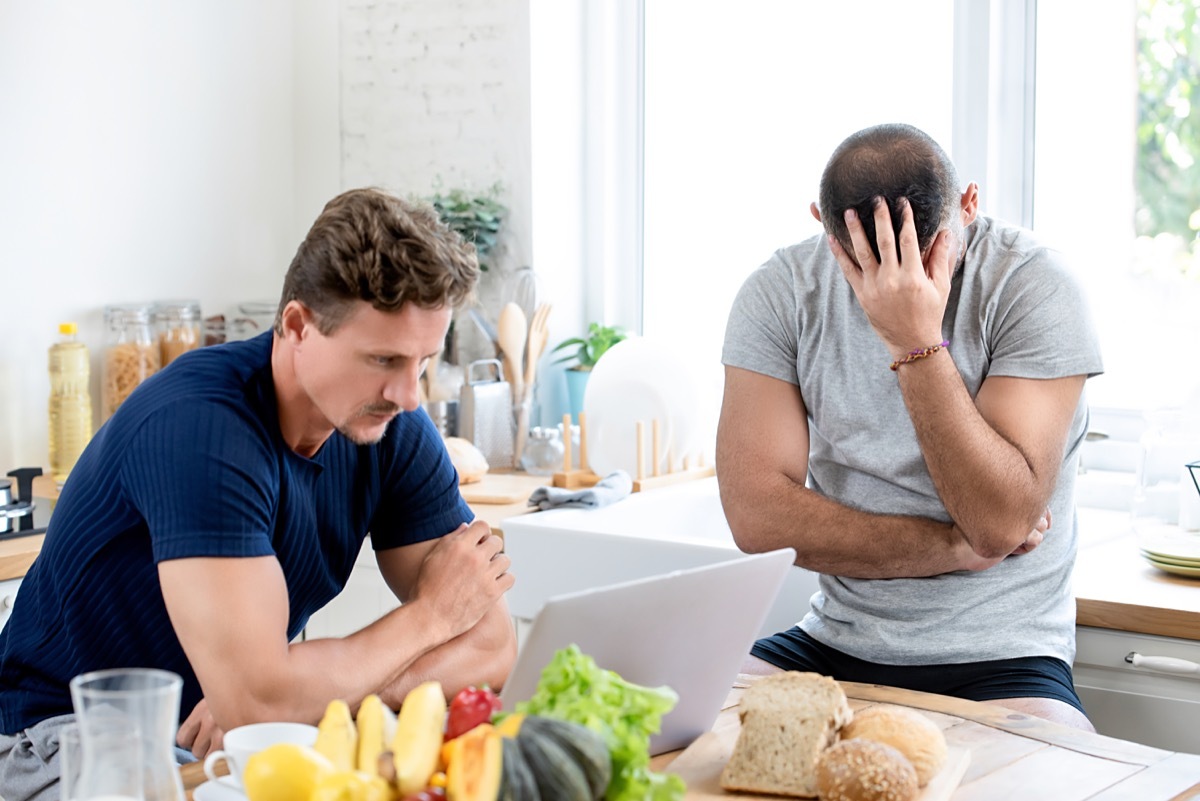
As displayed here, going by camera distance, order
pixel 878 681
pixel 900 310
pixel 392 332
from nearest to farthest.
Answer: pixel 392 332 < pixel 900 310 < pixel 878 681

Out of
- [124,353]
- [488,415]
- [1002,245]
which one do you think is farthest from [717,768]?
[124,353]

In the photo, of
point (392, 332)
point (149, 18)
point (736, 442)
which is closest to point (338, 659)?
point (392, 332)

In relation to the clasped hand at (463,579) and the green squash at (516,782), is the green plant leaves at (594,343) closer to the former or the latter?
the clasped hand at (463,579)

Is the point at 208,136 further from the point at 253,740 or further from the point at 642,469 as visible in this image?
the point at 253,740

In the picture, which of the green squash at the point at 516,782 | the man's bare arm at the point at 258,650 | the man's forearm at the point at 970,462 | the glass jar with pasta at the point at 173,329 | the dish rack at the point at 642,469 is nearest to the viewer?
the green squash at the point at 516,782

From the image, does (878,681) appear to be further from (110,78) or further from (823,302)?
(110,78)

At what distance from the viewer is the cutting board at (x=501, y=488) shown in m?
2.85

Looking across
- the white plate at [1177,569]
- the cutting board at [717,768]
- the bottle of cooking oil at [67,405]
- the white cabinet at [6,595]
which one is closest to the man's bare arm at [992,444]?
the white plate at [1177,569]

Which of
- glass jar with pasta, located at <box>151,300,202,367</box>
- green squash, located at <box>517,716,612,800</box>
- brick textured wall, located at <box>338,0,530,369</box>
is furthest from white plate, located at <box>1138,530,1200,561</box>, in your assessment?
glass jar with pasta, located at <box>151,300,202,367</box>

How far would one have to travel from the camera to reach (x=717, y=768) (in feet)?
4.44

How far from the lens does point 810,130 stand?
10.7ft

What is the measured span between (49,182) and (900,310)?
86.6 inches

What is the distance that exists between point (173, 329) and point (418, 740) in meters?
2.61

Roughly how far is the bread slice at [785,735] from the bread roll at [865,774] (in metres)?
0.02
